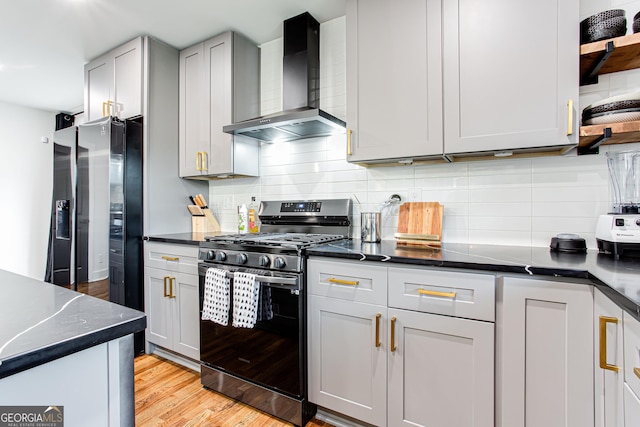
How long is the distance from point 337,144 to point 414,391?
5.43 feet

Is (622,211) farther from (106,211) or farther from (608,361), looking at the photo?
(106,211)

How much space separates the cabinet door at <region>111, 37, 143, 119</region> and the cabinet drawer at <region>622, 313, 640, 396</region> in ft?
10.4

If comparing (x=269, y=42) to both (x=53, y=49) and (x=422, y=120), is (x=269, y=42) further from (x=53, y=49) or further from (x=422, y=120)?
(x=53, y=49)

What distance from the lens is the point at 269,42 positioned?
2760 mm

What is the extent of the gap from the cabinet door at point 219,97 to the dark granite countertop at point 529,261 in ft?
4.31

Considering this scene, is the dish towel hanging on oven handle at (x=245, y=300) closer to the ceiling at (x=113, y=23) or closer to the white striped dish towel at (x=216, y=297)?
the white striped dish towel at (x=216, y=297)

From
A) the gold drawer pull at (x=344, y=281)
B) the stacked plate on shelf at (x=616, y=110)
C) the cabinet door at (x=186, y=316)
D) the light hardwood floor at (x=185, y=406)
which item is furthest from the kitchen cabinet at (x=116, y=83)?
the stacked plate on shelf at (x=616, y=110)

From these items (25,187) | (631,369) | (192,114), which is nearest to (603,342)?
(631,369)

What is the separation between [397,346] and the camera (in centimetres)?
148

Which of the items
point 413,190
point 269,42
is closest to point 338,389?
point 413,190

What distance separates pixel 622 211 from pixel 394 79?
1265 millimetres

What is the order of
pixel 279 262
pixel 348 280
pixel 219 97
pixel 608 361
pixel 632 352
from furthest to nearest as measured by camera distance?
pixel 219 97
pixel 279 262
pixel 348 280
pixel 608 361
pixel 632 352

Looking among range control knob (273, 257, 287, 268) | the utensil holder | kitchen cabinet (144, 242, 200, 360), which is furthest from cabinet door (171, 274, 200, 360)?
the utensil holder

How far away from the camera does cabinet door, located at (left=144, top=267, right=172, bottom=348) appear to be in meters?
2.42
